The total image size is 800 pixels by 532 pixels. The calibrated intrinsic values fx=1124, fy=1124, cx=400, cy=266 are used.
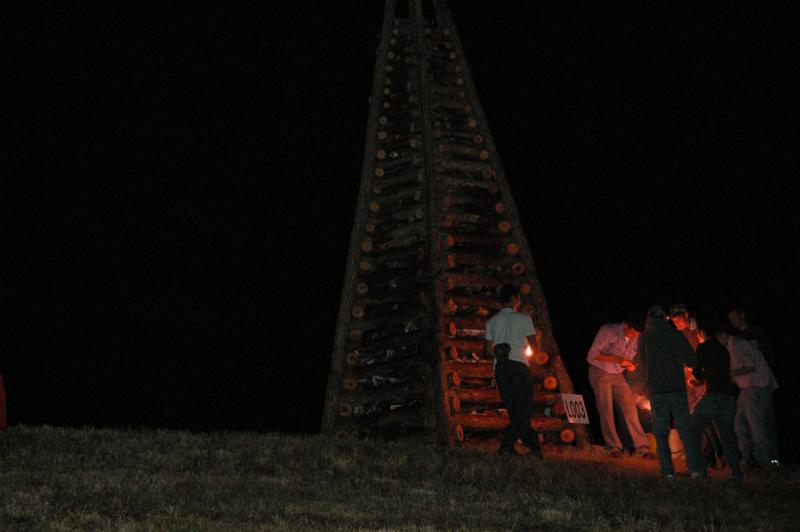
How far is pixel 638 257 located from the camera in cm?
3612

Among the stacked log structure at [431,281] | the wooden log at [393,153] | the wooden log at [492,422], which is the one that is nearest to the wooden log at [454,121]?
the stacked log structure at [431,281]

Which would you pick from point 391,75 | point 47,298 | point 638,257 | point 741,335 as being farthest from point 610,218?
point 741,335

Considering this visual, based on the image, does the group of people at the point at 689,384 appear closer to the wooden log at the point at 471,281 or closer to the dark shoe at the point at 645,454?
the dark shoe at the point at 645,454

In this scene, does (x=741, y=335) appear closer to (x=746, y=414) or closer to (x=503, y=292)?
(x=746, y=414)

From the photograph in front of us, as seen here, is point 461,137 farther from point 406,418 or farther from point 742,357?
point 742,357

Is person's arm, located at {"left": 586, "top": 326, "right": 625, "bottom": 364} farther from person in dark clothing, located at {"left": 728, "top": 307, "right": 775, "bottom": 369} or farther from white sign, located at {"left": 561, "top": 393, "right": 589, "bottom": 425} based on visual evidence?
person in dark clothing, located at {"left": 728, "top": 307, "right": 775, "bottom": 369}

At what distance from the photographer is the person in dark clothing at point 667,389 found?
1198 cm

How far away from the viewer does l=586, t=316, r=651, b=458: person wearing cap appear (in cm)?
1512

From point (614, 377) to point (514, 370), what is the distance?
2.69 meters

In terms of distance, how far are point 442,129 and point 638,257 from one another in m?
18.7

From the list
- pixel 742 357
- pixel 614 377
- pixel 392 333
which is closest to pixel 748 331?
pixel 742 357

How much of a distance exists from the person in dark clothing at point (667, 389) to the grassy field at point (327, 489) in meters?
0.45

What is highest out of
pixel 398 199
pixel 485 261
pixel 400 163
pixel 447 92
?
pixel 447 92

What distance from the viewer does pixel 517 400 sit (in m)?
13.0
